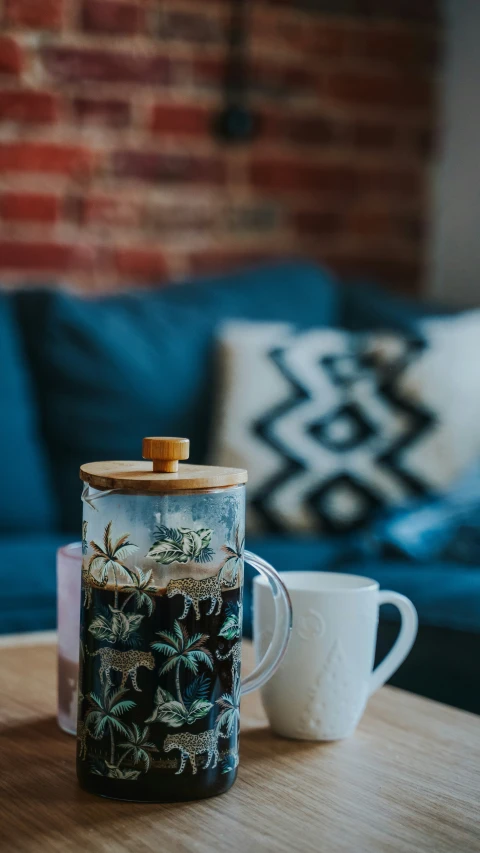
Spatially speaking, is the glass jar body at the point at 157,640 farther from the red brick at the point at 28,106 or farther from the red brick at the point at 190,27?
the red brick at the point at 190,27

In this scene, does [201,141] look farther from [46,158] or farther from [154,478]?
[154,478]

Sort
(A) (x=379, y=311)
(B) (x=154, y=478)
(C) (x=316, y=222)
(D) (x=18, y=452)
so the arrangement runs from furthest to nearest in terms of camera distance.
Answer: (C) (x=316, y=222) < (A) (x=379, y=311) < (D) (x=18, y=452) < (B) (x=154, y=478)

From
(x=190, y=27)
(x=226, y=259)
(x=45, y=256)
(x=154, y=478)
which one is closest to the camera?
(x=154, y=478)

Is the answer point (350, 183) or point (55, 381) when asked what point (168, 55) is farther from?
point (55, 381)

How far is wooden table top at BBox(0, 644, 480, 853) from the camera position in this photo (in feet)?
1.97

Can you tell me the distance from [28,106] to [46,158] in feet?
0.37

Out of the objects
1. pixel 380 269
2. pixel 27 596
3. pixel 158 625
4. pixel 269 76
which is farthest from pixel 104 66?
pixel 158 625

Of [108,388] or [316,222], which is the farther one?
[316,222]

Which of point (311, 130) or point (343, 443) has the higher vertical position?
point (311, 130)

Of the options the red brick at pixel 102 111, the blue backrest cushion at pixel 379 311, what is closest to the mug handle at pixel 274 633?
the blue backrest cushion at pixel 379 311

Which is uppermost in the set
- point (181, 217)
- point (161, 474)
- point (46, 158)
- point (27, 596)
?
point (46, 158)

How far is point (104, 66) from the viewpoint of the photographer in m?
2.35

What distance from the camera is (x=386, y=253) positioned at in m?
2.80

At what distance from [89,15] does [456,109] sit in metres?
1.01
